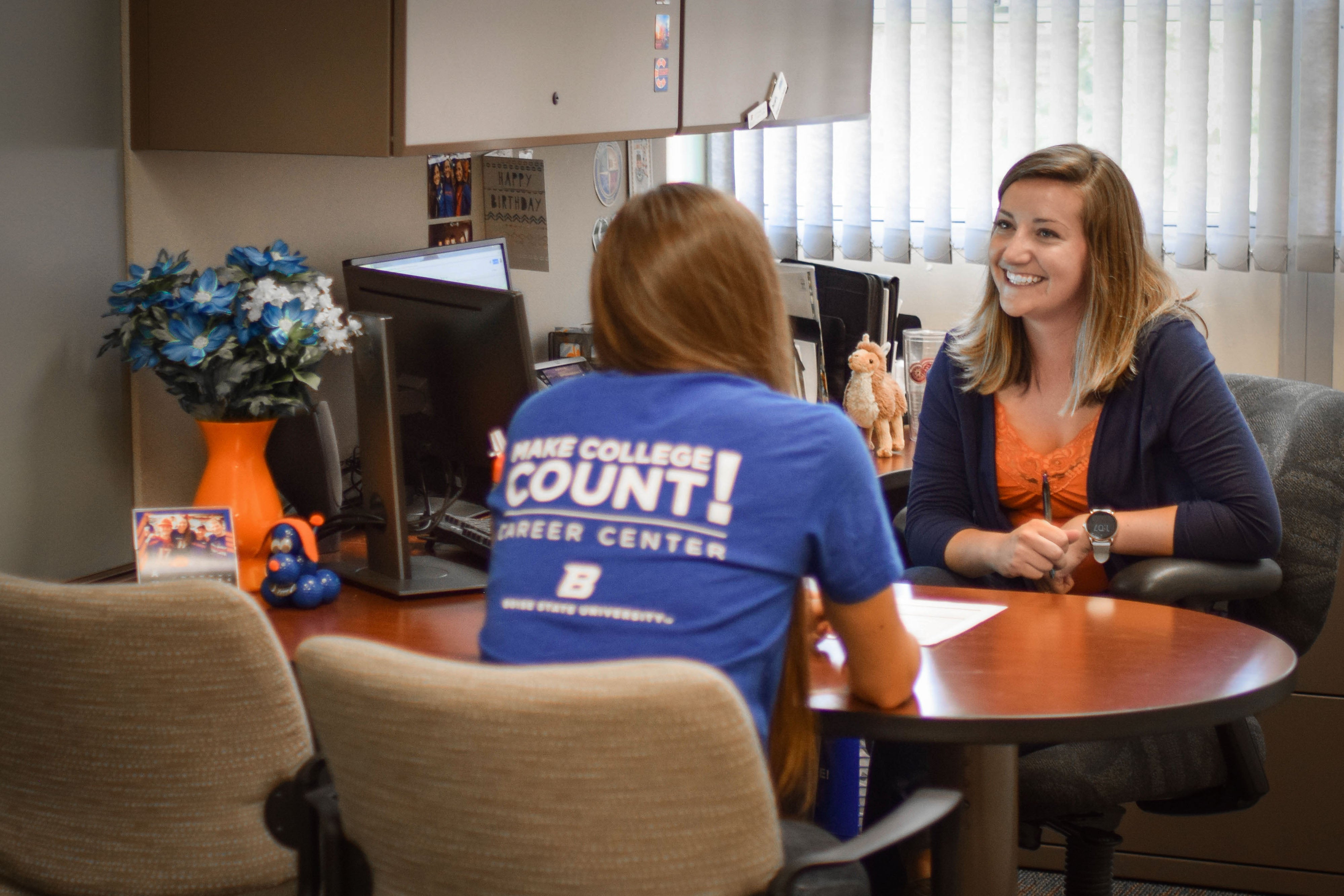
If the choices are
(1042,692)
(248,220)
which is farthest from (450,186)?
(1042,692)

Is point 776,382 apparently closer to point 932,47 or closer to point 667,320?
point 667,320

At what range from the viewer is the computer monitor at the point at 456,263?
2.13 metres

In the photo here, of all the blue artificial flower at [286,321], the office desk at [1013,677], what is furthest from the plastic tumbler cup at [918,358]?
the blue artificial flower at [286,321]

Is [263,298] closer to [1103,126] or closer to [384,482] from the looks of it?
[384,482]

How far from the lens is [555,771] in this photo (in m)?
0.93

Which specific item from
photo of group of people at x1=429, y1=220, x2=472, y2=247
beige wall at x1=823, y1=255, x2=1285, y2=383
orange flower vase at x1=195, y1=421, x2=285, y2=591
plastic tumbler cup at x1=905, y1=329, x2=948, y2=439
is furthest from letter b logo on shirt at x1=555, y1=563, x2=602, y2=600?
beige wall at x1=823, y1=255, x2=1285, y2=383

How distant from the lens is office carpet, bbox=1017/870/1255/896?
2.48m

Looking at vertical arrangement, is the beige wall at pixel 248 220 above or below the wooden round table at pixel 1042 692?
above

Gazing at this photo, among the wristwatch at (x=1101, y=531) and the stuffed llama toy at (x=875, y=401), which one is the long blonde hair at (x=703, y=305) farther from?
the stuffed llama toy at (x=875, y=401)

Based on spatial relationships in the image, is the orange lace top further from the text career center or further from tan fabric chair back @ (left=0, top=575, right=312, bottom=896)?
tan fabric chair back @ (left=0, top=575, right=312, bottom=896)

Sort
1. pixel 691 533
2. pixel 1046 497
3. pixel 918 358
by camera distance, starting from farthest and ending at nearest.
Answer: pixel 918 358 < pixel 1046 497 < pixel 691 533

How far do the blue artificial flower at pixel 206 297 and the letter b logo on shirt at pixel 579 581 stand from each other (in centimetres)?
76

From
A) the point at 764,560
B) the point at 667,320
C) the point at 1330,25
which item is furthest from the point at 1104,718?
the point at 1330,25

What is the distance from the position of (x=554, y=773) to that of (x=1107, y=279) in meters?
1.43
